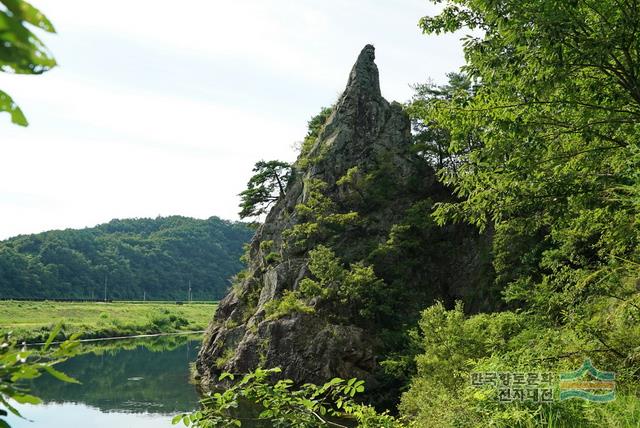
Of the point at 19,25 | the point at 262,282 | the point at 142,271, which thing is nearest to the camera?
the point at 19,25

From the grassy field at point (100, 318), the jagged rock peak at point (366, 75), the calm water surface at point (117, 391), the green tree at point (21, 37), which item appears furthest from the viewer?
the grassy field at point (100, 318)

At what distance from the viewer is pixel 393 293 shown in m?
29.3

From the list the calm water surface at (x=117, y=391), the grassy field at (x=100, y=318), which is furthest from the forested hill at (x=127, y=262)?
the calm water surface at (x=117, y=391)

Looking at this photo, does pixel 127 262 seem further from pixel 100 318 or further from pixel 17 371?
pixel 17 371

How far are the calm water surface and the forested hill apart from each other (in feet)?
150

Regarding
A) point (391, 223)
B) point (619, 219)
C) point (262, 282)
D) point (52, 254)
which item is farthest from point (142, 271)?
point (619, 219)

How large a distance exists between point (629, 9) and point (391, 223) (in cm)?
2796

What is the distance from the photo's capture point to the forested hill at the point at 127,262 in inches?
3590

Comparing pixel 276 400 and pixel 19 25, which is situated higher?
pixel 19 25

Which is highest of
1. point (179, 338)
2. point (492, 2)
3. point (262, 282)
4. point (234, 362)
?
point (492, 2)

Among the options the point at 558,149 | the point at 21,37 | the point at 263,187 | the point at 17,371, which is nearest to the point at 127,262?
the point at 263,187

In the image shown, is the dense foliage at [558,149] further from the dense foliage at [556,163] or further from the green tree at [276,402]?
the green tree at [276,402]

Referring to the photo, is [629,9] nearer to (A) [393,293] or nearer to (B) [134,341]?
(A) [393,293]

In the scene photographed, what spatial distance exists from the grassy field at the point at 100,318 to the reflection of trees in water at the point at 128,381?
559 cm
